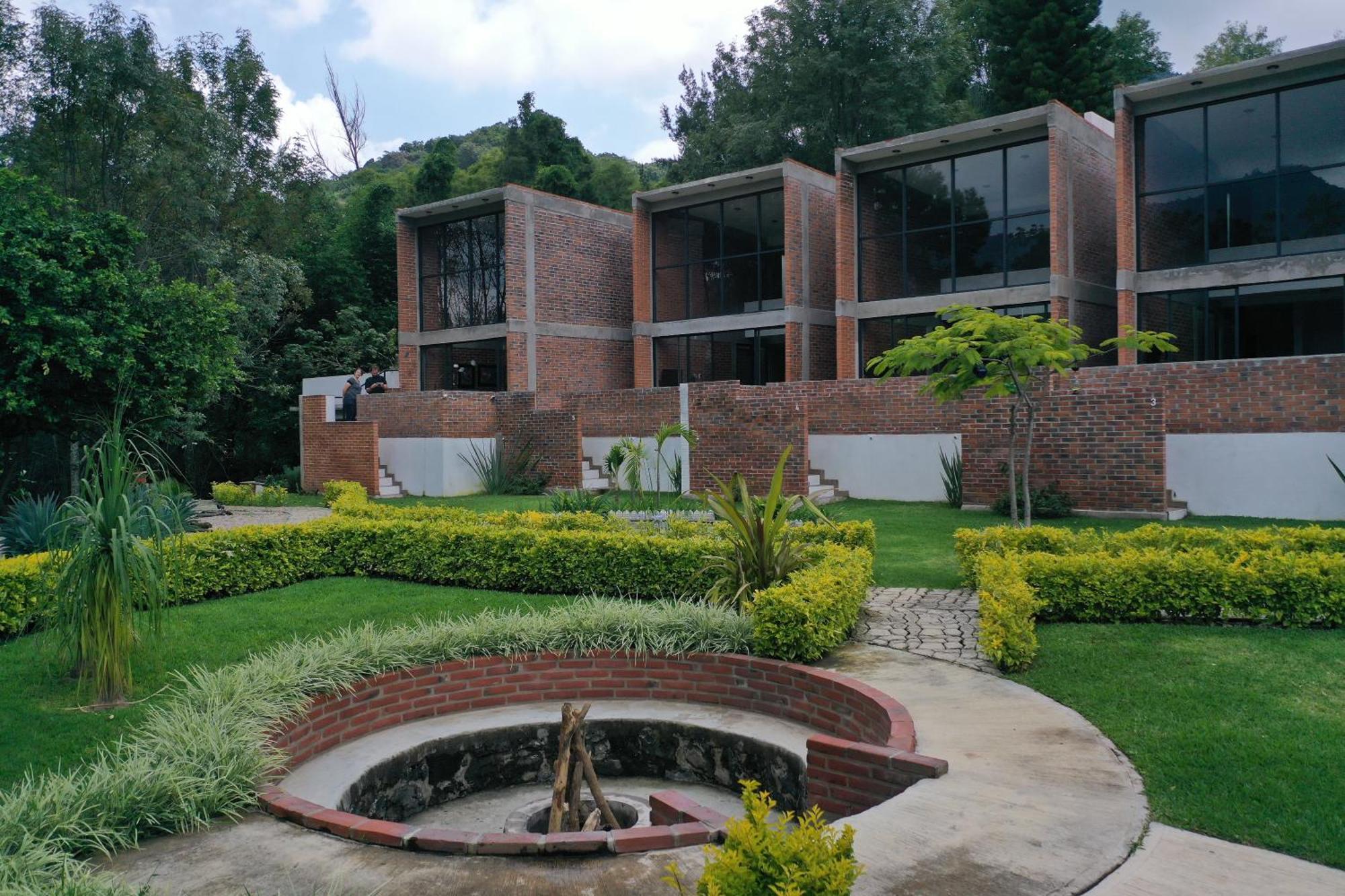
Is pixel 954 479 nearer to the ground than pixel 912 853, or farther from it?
farther from it

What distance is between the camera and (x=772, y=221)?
22.7 m

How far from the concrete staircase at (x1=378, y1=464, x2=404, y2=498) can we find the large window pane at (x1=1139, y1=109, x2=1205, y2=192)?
15618 mm

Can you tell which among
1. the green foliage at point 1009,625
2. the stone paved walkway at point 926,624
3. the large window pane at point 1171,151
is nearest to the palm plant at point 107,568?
the stone paved walkway at point 926,624

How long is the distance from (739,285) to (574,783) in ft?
64.4

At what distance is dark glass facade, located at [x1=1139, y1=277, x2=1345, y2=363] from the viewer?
1644cm

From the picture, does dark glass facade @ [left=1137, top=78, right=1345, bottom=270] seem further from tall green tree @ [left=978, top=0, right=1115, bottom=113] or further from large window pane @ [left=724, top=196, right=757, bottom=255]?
tall green tree @ [left=978, top=0, right=1115, bottom=113]

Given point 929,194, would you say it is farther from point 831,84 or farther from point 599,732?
point 599,732

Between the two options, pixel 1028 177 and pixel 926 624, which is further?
pixel 1028 177

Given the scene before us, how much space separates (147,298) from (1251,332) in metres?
19.0

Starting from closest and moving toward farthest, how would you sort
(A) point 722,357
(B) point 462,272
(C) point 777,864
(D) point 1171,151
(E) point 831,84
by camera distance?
(C) point 777,864 < (D) point 1171,151 < (A) point 722,357 < (B) point 462,272 < (E) point 831,84

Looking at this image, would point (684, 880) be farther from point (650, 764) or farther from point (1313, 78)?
point (1313, 78)

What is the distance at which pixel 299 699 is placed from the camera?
532 centimetres

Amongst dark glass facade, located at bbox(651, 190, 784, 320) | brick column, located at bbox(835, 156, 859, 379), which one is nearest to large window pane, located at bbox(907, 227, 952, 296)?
brick column, located at bbox(835, 156, 859, 379)

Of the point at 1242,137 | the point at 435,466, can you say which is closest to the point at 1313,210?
the point at 1242,137
